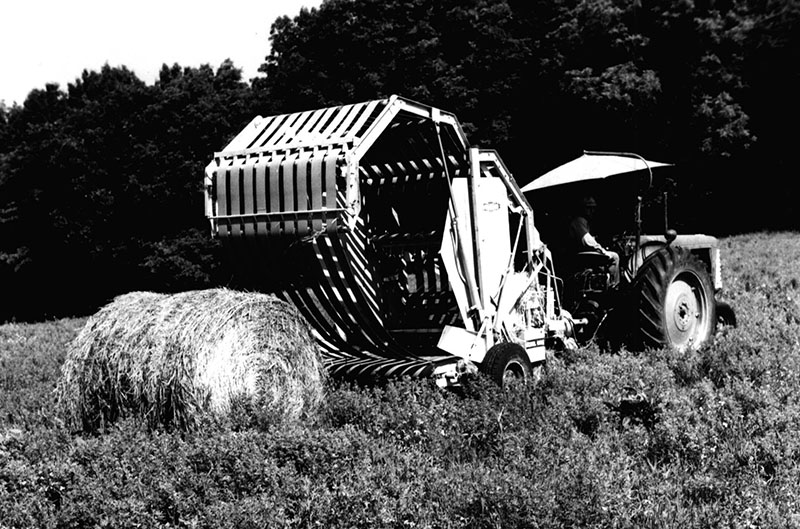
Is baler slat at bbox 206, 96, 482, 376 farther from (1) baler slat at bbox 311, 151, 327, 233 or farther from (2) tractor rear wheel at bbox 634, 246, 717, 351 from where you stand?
(2) tractor rear wheel at bbox 634, 246, 717, 351

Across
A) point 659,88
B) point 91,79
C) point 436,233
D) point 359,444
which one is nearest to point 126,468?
point 359,444

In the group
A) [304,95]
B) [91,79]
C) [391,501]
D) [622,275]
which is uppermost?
[91,79]

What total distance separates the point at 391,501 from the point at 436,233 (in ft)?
14.6

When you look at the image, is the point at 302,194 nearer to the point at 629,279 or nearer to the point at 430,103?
the point at 629,279

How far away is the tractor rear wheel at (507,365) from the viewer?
812cm

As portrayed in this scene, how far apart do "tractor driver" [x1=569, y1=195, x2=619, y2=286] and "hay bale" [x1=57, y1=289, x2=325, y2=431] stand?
379 centimetres

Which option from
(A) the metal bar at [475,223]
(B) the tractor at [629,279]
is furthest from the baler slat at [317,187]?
(B) the tractor at [629,279]

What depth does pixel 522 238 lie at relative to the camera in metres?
10.1

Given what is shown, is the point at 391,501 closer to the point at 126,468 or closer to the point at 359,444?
the point at 359,444

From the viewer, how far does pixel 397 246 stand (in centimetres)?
977

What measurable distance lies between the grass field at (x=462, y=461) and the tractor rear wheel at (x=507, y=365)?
272 millimetres

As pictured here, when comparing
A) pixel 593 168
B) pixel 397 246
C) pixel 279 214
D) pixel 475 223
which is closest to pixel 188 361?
pixel 279 214

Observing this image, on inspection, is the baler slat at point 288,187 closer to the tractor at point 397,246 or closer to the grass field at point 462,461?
the tractor at point 397,246

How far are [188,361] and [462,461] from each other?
2.13 metres
